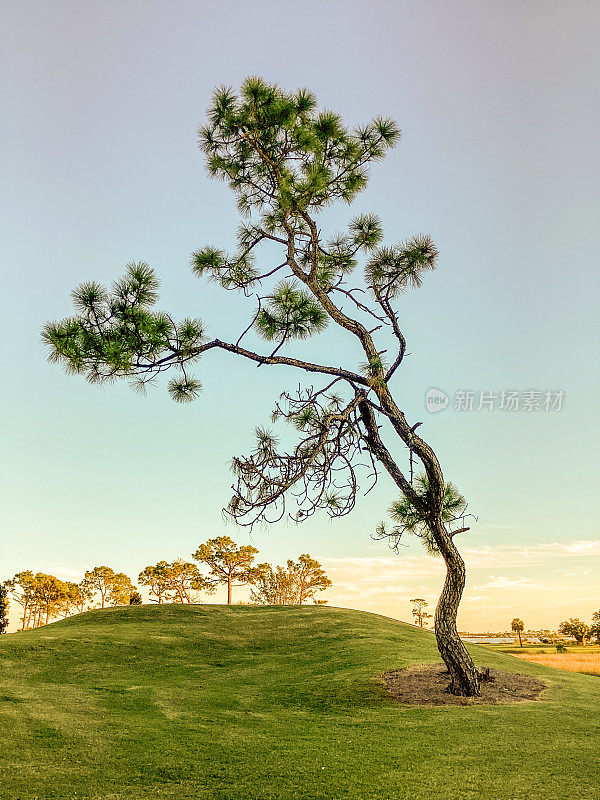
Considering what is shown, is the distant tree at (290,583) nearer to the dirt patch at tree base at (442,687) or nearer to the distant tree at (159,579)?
the distant tree at (159,579)

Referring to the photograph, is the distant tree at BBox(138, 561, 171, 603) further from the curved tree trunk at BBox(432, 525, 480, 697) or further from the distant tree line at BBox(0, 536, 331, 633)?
the curved tree trunk at BBox(432, 525, 480, 697)

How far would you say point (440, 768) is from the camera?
5223mm

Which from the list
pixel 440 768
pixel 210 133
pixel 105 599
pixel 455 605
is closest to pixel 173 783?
pixel 440 768

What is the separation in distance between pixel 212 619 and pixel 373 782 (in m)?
10.2

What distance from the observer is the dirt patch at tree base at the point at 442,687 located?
7.71m

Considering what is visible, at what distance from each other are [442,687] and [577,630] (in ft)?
62.0

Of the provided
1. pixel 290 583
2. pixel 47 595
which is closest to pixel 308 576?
pixel 290 583

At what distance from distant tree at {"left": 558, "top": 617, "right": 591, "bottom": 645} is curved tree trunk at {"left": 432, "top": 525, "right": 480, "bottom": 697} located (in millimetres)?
18786

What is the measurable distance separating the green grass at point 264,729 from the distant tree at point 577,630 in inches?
568

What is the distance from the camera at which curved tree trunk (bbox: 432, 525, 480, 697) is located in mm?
7957

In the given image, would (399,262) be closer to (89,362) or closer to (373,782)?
(89,362)

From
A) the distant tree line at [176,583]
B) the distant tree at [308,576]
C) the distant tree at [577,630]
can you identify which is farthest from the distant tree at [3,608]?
the distant tree at [577,630]

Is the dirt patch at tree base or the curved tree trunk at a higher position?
the curved tree trunk

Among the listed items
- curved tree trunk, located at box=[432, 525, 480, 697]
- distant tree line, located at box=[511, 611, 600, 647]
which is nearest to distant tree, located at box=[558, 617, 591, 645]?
distant tree line, located at box=[511, 611, 600, 647]
